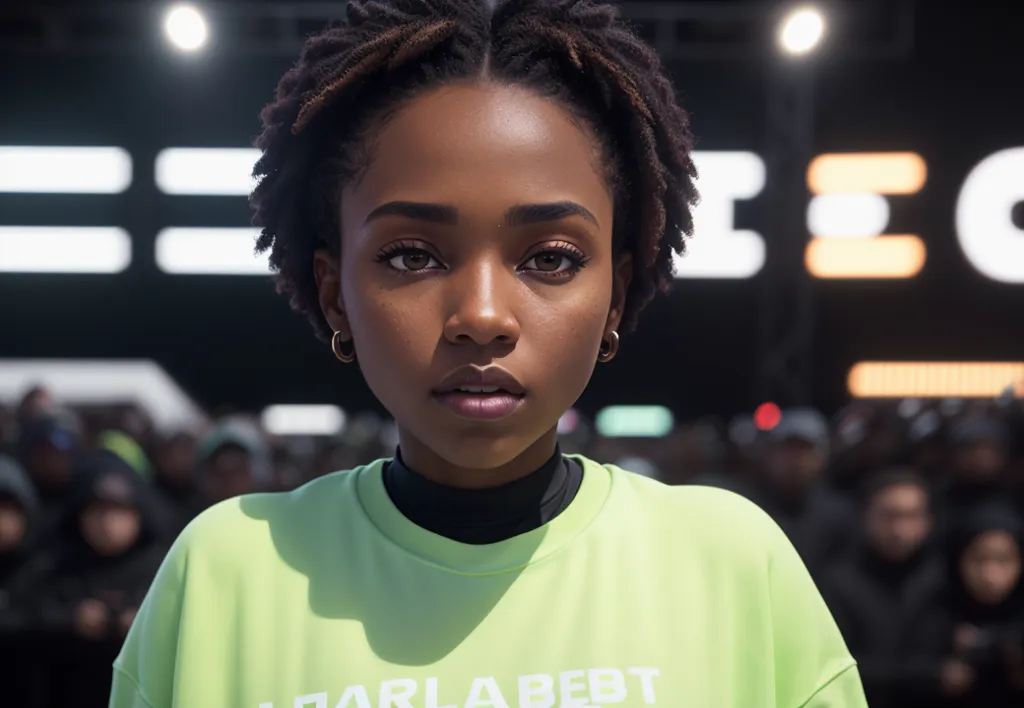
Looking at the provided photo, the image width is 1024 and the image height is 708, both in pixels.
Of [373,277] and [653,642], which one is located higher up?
[373,277]

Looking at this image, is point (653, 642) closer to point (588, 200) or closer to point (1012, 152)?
point (588, 200)

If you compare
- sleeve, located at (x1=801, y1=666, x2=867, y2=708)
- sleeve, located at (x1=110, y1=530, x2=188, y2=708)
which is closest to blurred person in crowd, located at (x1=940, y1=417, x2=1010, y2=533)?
sleeve, located at (x1=801, y1=666, x2=867, y2=708)

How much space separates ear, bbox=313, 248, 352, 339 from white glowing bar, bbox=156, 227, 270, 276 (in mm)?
7441

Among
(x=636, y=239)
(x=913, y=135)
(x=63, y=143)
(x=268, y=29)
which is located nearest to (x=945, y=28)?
(x=913, y=135)

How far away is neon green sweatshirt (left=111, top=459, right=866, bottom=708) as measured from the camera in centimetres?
96

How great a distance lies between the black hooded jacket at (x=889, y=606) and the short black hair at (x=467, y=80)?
9.03 ft

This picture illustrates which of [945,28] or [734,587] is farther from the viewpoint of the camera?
[945,28]

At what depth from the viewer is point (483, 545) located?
3.37 feet

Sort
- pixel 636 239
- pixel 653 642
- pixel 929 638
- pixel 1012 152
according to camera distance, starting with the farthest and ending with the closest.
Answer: pixel 1012 152
pixel 929 638
pixel 636 239
pixel 653 642

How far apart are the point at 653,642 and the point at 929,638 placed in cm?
302

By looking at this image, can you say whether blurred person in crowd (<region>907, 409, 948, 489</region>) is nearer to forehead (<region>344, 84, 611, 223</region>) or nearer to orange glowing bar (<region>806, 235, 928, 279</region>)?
orange glowing bar (<region>806, 235, 928, 279</region>)

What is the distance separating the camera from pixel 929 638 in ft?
11.7

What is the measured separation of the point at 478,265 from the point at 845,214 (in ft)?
25.2

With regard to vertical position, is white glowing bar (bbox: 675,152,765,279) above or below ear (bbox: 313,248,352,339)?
above
